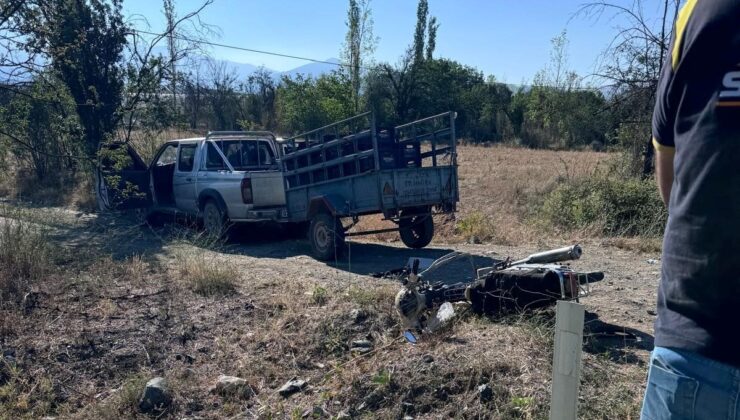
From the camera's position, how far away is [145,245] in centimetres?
1085

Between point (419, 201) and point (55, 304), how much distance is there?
4931 mm

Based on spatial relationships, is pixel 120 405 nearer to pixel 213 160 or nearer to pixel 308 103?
pixel 213 160

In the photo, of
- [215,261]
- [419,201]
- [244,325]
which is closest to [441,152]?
[419,201]

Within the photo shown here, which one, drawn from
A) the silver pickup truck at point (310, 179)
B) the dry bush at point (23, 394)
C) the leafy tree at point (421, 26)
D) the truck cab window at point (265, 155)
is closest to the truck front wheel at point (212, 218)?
the silver pickup truck at point (310, 179)

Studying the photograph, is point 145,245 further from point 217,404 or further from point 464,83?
point 464,83

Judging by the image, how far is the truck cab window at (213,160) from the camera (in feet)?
37.9

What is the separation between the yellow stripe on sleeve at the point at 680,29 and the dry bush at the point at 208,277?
20.4ft

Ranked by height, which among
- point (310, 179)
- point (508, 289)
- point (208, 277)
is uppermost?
point (310, 179)

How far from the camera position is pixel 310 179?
396 inches

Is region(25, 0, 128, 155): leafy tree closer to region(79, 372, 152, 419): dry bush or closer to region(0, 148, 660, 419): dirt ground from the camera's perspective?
region(0, 148, 660, 419): dirt ground

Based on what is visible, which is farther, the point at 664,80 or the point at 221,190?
the point at 221,190

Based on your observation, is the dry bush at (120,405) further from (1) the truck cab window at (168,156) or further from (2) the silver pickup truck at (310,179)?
(1) the truck cab window at (168,156)

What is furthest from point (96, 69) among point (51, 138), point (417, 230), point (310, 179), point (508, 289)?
point (508, 289)

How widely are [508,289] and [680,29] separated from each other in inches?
145
